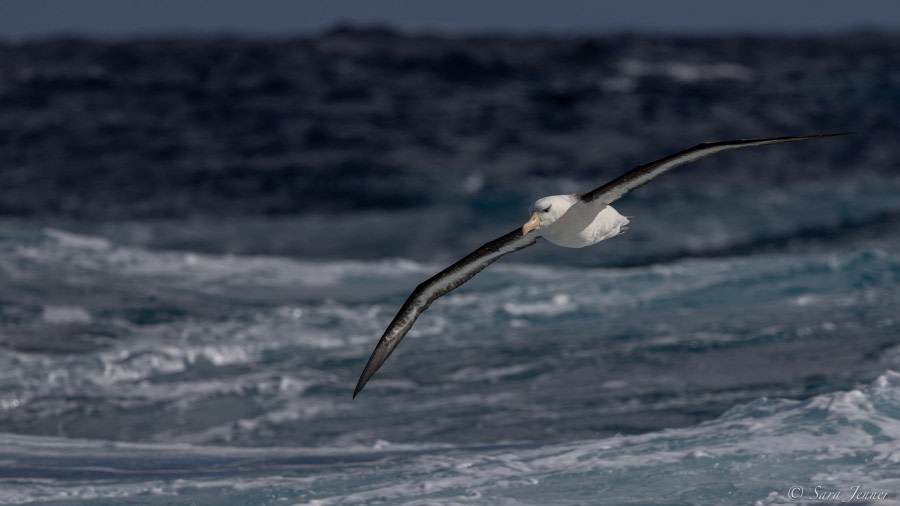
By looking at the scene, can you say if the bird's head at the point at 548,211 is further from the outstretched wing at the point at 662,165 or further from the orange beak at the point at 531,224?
the outstretched wing at the point at 662,165

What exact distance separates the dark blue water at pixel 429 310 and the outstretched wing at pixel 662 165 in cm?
205

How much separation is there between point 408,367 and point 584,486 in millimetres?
4739

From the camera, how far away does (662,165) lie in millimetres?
7594

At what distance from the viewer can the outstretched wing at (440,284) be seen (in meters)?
8.59

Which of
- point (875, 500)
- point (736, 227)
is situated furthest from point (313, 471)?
point (736, 227)

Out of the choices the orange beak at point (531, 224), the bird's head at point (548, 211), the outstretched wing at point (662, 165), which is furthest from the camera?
the bird's head at point (548, 211)

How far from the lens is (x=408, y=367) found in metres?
13.0

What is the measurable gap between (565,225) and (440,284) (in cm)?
116

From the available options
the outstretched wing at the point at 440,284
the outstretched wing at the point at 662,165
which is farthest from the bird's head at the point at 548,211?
the outstretched wing at the point at 440,284

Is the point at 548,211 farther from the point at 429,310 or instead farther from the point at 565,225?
the point at 429,310

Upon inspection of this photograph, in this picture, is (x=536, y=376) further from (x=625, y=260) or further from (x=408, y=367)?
(x=625, y=260)

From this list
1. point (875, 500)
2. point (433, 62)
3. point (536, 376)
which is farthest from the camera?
point (433, 62)

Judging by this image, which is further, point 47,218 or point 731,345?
point 47,218

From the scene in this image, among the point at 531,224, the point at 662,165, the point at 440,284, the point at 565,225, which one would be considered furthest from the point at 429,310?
the point at 662,165
